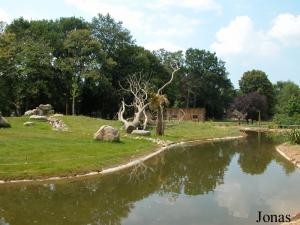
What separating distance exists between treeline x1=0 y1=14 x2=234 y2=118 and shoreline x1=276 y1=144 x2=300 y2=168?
99.1 feet

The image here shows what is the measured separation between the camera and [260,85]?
9869 cm

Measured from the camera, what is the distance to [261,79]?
99.4 metres

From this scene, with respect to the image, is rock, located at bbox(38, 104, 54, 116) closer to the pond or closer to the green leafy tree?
the pond

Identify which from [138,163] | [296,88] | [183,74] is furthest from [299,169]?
[296,88]

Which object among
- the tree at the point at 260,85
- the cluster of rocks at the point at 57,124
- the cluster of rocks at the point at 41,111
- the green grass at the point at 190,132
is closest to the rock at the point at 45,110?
the cluster of rocks at the point at 41,111

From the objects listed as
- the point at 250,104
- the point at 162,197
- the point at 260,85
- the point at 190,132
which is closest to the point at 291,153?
the point at 162,197

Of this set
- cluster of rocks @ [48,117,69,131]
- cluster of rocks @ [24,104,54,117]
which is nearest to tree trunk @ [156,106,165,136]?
cluster of rocks @ [48,117,69,131]

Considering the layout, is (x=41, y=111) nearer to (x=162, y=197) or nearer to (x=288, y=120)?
(x=162, y=197)

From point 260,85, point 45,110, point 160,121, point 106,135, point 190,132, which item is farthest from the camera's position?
point 260,85

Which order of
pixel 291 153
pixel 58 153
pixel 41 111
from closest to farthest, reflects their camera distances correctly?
pixel 58 153 < pixel 291 153 < pixel 41 111

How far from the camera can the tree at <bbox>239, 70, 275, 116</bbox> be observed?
98.7 meters

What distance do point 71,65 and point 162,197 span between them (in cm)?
4385

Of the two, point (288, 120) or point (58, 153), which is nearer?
point (58, 153)

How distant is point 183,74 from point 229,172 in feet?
231
